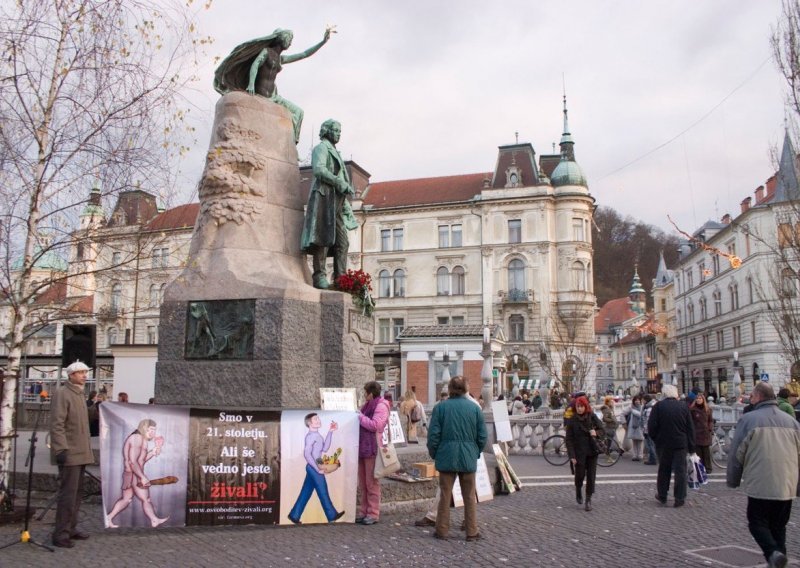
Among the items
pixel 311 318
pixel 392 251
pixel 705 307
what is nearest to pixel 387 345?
pixel 392 251

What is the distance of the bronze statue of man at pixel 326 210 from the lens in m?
10.0

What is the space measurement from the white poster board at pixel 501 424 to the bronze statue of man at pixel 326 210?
3892 millimetres

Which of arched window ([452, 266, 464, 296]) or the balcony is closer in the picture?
the balcony

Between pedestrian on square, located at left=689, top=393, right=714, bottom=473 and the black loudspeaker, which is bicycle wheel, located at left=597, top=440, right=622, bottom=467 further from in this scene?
the black loudspeaker

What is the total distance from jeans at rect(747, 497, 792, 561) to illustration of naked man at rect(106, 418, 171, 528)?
17.5 feet

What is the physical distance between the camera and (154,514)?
7.03m

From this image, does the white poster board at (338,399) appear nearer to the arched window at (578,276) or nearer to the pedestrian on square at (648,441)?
the pedestrian on square at (648,441)

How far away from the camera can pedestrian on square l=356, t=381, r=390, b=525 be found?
7.77 meters

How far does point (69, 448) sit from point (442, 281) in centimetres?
5446

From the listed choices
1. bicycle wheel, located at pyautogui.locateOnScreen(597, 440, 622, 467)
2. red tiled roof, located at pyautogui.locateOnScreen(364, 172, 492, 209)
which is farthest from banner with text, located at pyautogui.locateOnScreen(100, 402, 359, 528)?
red tiled roof, located at pyautogui.locateOnScreen(364, 172, 492, 209)

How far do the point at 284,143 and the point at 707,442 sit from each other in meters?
9.31

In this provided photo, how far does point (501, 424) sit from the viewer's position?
476 inches

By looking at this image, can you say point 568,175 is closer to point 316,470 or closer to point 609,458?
point 609,458

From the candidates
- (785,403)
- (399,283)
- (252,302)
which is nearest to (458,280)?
(399,283)
